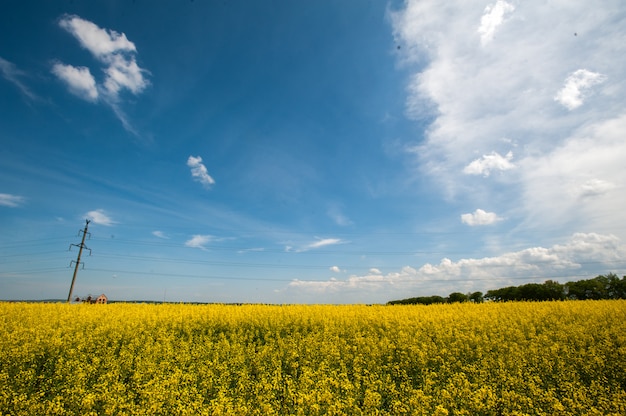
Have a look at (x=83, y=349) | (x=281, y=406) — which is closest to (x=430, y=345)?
(x=281, y=406)

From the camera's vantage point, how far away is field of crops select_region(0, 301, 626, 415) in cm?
572

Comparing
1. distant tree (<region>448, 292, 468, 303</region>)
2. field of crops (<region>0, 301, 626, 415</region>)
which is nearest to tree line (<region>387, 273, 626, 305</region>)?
distant tree (<region>448, 292, 468, 303</region>)

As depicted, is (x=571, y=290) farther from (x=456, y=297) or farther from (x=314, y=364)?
(x=314, y=364)

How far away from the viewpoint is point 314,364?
31.1 ft

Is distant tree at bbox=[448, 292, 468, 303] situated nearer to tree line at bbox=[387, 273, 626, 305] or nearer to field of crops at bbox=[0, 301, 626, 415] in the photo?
tree line at bbox=[387, 273, 626, 305]

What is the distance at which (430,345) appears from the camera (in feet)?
35.4

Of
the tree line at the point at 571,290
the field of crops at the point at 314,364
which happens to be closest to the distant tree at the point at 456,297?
the tree line at the point at 571,290

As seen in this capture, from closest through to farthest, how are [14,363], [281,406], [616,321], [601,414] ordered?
[601,414] < [281,406] < [14,363] < [616,321]

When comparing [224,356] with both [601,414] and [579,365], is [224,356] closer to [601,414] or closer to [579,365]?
[601,414]

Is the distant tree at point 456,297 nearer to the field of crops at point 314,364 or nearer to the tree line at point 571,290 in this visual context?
the tree line at point 571,290

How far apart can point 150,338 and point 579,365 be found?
14.8 metres

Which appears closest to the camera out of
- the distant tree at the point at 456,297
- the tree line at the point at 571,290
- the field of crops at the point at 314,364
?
the field of crops at the point at 314,364

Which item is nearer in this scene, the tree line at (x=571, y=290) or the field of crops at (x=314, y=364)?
the field of crops at (x=314, y=364)

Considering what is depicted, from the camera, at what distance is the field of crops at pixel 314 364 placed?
5723 millimetres
